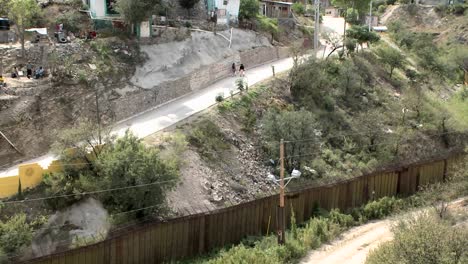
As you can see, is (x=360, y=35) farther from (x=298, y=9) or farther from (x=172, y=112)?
(x=172, y=112)

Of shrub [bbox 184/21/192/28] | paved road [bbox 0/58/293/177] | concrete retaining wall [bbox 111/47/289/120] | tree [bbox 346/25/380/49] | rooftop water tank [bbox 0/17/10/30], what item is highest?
rooftop water tank [bbox 0/17/10/30]

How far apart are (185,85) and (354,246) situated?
17.2m

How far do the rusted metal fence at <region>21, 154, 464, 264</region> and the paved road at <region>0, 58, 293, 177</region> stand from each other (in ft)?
21.0

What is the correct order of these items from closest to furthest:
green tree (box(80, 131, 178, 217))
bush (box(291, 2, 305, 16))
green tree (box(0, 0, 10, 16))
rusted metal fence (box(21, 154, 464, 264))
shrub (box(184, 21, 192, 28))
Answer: rusted metal fence (box(21, 154, 464, 264)), green tree (box(80, 131, 178, 217)), green tree (box(0, 0, 10, 16)), shrub (box(184, 21, 192, 28)), bush (box(291, 2, 305, 16))

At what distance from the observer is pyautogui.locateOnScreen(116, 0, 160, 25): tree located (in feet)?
120

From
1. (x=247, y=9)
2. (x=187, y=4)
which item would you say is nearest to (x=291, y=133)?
(x=187, y=4)

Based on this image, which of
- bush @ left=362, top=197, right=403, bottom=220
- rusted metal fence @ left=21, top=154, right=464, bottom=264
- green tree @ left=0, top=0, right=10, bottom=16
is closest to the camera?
rusted metal fence @ left=21, top=154, right=464, bottom=264

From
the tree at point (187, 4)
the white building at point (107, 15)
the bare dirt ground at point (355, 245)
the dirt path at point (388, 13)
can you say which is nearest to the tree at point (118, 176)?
the bare dirt ground at point (355, 245)

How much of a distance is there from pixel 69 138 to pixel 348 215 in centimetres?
1708

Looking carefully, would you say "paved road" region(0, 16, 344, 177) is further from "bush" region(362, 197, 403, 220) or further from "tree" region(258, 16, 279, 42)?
"bush" region(362, 197, 403, 220)

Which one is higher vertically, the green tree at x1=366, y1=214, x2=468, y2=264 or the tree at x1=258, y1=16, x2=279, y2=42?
the tree at x1=258, y1=16, x2=279, y2=42

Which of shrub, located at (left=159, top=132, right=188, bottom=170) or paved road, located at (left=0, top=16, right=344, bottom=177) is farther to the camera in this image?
paved road, located at (left=0, top=16, right=344, bottom=177)

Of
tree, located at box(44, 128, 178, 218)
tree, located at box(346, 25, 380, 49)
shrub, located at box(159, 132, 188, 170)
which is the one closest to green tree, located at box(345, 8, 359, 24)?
tree, located at box(346, 25, 380, 49)

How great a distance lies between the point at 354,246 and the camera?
91.4 ft
